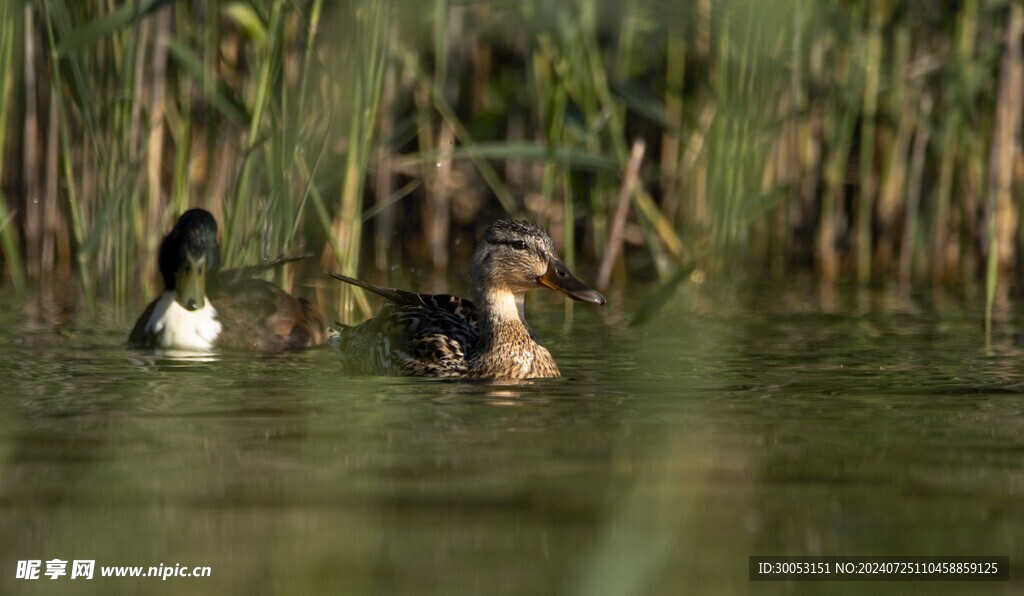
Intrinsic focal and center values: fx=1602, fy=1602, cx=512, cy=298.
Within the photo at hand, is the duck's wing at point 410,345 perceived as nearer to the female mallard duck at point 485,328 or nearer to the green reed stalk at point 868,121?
the female mallard duck at point 485,328

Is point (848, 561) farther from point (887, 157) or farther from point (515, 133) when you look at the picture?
A: point (515, 133)

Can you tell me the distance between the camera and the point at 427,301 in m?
6.83

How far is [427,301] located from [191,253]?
114cm

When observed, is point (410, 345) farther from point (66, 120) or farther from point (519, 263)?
point (66, 120)

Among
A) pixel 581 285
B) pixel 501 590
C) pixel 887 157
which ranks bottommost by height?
pixel 501 590

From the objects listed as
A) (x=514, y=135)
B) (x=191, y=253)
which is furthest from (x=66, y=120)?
(x=514, y=135)

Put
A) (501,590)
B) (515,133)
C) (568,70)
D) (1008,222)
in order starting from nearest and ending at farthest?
(501,590) → (568,70) → (1008,222) → (515,133)

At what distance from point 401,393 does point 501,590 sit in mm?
2593

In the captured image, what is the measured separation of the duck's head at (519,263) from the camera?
20.9 ft

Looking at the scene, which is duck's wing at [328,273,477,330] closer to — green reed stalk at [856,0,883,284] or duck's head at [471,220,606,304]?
duck's head at [471,220,606,304]

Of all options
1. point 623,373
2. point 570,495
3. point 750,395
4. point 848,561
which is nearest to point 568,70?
point 623,373

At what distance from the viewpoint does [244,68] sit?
29.3 feet

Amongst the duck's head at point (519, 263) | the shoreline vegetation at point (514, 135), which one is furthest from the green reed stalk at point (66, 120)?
the duck's head at point (519, 263)

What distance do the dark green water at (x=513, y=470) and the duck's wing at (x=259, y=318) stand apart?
0.42 meters
